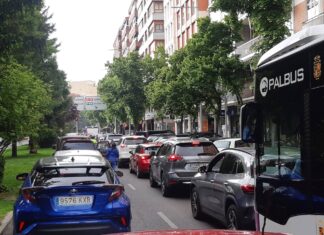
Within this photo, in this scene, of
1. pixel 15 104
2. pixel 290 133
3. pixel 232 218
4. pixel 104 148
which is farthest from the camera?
pixel 104 148

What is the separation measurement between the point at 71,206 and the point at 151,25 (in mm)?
71206

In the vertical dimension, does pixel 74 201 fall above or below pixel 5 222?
above

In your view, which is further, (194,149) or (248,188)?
(194,149)

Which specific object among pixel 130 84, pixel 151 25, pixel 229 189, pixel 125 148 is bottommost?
pixel 229 189

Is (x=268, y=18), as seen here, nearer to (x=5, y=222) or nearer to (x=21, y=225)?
(x=5, y=222)

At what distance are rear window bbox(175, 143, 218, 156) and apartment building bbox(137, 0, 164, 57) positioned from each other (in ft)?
192

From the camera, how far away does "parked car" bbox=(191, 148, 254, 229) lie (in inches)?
324

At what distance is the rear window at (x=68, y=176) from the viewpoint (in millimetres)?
7719

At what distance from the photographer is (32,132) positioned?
21.7 metres

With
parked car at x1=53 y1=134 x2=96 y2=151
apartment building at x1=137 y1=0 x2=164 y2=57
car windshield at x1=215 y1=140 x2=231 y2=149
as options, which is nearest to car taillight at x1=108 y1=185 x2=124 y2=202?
car windshield at x1=215 y1=140 x2=231 y2=149

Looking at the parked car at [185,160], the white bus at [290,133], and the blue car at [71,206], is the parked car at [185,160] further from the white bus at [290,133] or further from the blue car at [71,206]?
the white bus at [290,133]

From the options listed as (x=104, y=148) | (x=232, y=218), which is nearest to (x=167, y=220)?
(x=232, y=218)

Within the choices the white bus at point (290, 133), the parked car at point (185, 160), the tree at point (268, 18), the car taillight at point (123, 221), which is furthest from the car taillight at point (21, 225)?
the tree at point (268, 18)

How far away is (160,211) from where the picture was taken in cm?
1230
